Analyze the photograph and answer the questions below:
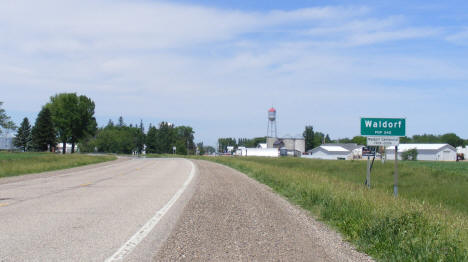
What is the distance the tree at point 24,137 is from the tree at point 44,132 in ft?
84.3

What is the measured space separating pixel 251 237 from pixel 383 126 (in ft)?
27.1

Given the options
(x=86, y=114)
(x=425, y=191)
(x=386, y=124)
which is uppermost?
(x=86, y=114)

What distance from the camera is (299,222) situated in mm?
10852

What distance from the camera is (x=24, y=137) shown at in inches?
5059

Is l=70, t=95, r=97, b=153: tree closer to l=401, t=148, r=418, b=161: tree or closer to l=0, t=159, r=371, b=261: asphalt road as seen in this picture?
l=401, t=148, r=418, b=161: tree

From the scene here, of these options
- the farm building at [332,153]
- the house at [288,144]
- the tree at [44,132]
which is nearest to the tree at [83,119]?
the tree at [44,132]

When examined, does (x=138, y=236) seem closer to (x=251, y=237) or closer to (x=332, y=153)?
(x=251, y=237)

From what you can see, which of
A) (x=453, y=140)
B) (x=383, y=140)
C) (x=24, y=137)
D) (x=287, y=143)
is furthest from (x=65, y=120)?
(x=453, y=140)

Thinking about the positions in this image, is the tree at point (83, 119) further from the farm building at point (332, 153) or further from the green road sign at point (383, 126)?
the green road sign at point (383, 126)

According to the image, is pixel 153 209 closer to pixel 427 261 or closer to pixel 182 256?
pixel 182 256

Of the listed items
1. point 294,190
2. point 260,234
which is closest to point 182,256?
point 260,234

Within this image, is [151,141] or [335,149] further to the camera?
[151,141]

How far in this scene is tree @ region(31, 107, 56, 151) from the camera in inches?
3920

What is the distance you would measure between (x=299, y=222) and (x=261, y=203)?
369 cm
